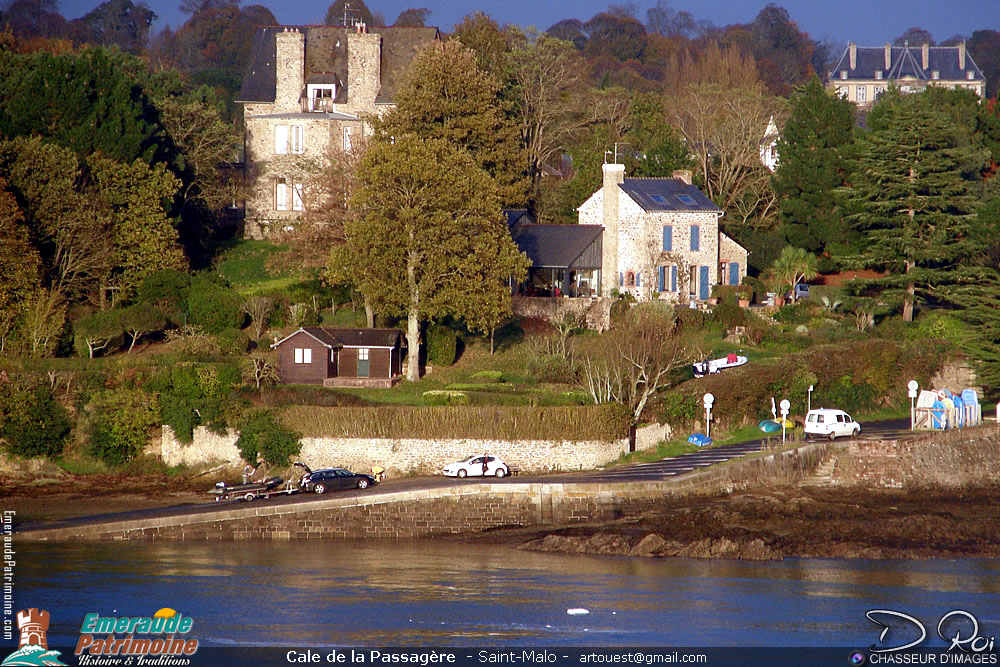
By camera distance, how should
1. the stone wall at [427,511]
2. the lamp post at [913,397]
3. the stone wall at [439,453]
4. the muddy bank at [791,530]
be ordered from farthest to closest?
1. the lamp post at [913,397]
2. the stone wall at [439,453]
3. the stone wall at [427,511]
4. the muddy bank at [791,530]

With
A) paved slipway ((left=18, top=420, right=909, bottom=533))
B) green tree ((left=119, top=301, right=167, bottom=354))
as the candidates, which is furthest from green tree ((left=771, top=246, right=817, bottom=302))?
green tree ((left=119, top=301, right=167, bottom=354))

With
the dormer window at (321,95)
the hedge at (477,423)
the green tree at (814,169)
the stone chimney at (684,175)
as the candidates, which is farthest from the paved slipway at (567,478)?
the dormer window at (321,95)

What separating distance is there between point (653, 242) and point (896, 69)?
77.2 metres

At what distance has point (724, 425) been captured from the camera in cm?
4172

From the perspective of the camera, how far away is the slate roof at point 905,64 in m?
122

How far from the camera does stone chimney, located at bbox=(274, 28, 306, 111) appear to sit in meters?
62.9

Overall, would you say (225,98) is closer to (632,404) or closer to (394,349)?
(394,349)

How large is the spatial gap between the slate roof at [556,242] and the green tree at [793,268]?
27.0 ft

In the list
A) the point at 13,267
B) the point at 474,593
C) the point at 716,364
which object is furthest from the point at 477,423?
the point at 13,267

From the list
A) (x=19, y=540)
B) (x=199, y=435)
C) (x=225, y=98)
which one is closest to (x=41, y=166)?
(x=199, y=435)

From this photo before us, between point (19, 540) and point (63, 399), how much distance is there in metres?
8.72

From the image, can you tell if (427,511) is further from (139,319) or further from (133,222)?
(133,222)

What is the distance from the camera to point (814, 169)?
194 ft

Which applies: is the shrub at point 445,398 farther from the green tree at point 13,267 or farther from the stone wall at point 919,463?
the green tree at point 13,267
